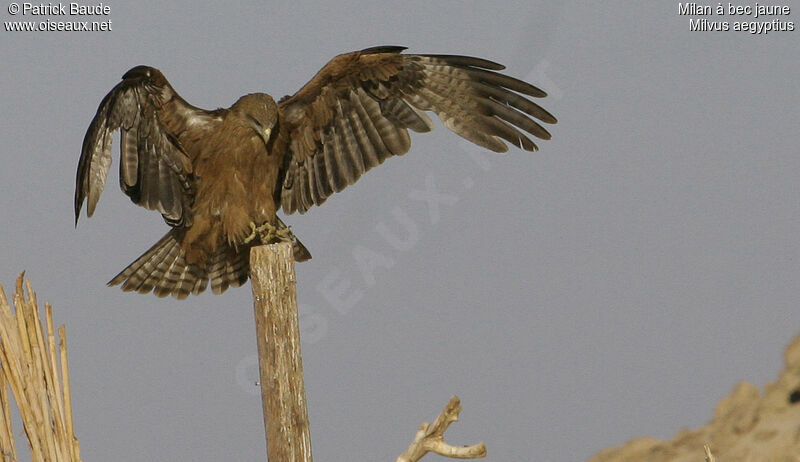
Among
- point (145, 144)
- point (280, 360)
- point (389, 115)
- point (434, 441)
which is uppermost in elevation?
point (389, 115)

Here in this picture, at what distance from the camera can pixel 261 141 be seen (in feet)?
18.5

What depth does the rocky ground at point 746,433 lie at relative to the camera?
37.4ft

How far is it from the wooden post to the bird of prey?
3.98ft

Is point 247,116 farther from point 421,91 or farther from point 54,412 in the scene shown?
point 54,412

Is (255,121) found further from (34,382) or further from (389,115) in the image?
(34,382)

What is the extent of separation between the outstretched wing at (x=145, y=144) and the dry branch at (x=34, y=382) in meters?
1.45

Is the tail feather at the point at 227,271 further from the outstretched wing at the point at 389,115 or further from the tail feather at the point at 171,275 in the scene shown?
the outstretched wing at the point at 389,115

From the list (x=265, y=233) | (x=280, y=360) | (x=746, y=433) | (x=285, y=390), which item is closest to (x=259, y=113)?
(x=265, y=233)

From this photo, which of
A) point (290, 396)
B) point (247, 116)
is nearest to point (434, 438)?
point (290, 396)

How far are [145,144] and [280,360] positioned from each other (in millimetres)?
2061

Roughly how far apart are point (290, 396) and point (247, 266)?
6.49 feet

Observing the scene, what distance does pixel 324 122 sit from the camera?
6.22 meters

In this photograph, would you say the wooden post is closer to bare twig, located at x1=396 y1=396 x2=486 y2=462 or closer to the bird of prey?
bare twig, located at x1=396 y1=396 x2=486 y2=462

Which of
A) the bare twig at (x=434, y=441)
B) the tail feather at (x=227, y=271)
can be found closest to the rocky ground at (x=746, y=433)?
the tail feather at (x=227, y=271)
